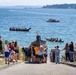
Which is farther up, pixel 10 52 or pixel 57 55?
pixel 10 52

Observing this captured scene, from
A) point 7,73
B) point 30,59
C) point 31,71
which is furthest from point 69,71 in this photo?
point 30,59

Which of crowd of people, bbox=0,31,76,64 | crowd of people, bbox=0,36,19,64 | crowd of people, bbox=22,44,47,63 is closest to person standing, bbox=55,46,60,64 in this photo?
crowd of people, bbox=0,31,76,64

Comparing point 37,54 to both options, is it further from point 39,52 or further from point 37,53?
point 39,52

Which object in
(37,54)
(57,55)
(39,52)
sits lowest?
(57,55)

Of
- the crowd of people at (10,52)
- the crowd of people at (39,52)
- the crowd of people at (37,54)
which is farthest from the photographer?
the crowd of people at (37,54)

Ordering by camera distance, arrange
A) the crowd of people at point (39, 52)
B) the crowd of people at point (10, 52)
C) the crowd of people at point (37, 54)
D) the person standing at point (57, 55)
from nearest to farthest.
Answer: the crowd of people at point (10, 52), the crowd of people at point (39, 52), the crowd of people at point (37, 54), the person standing at point (57, 55)

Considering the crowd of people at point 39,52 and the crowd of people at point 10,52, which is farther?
the crowd of people at point 39,52

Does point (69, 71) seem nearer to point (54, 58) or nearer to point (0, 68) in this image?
point (0, 68)

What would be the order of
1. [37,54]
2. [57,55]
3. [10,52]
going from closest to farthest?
1. [10,52]
2. [37,54]
3. [57,55]

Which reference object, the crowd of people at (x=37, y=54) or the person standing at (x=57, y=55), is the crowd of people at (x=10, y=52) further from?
the person standing at (x=57, y=55)

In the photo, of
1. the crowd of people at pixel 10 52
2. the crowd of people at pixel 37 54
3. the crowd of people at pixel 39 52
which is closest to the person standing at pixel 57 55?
the crowd of people at pixel 39 52

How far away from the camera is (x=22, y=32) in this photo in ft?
275

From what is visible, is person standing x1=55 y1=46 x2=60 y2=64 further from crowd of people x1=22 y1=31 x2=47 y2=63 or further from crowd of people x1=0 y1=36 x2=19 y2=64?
crowd of people x1=0 y1=36 x2=19 y2=64

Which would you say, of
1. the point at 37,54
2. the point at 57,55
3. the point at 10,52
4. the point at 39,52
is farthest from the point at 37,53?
the point at 10,52
